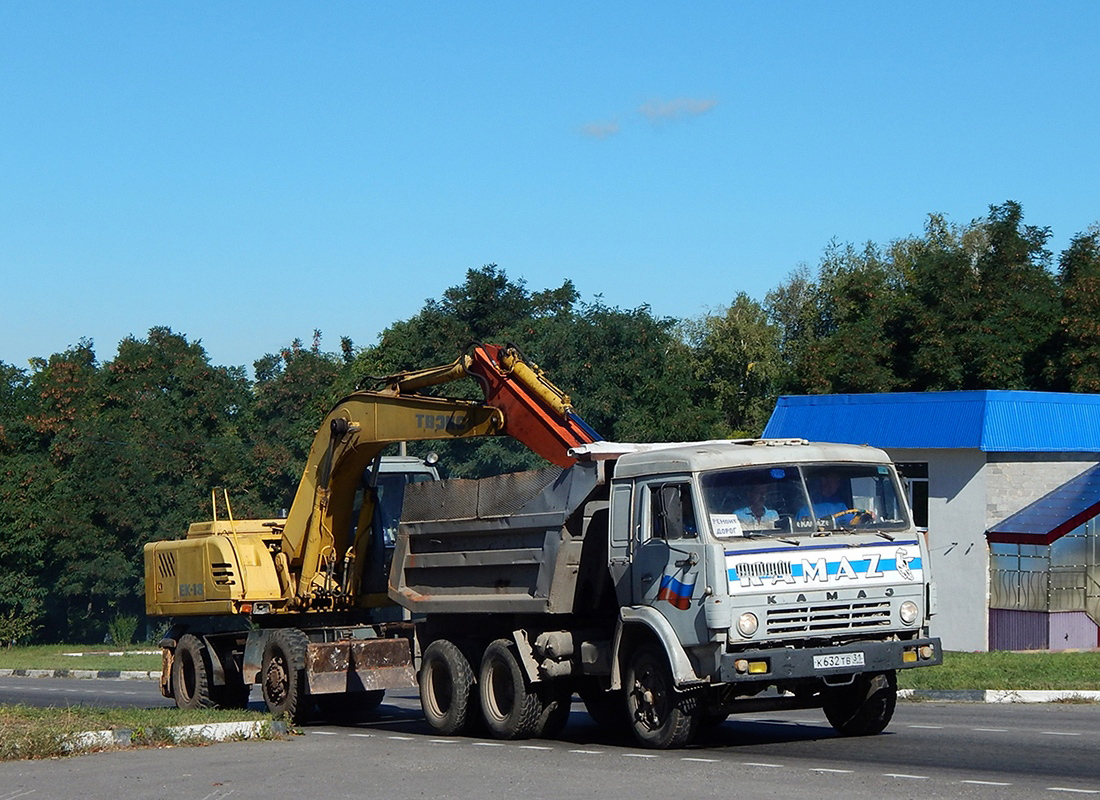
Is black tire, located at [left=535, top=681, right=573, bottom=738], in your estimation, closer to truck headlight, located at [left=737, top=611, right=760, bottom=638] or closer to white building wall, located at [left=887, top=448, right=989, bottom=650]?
truck headlight, located at [left=737, top=611, right=760, bottom=638]

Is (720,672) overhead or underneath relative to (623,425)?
underneath

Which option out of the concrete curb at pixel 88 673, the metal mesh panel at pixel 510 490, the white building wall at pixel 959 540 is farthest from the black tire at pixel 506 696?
the white building wall at pixel 959 540

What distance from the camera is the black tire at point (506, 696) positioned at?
15062 mm

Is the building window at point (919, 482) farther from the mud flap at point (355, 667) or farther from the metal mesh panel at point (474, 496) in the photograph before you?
the metal mesh panel at point (474, 496)

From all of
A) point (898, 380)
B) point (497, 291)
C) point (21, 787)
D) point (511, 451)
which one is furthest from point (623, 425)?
point (21, 787)

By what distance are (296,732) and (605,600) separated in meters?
3.87

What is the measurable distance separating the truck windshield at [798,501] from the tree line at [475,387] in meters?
26.9

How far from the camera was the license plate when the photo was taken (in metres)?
12.7

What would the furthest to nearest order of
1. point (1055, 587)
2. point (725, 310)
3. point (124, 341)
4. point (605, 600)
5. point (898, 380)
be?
point (725, 310) < point (124, 341) < point (898, 380) < point (1055, 587) < point (605, 600)

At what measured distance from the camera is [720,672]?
41.3 feet

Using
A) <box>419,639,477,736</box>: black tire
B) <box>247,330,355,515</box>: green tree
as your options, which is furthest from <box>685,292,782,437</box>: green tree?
<box>419,639,477,736</box>: black tire

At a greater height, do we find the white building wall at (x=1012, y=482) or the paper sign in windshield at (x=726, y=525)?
the white building wall at (x=1012, y=482)

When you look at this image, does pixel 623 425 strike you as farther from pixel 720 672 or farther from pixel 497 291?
pixel 720 672

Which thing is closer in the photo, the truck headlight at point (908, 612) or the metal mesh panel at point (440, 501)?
the truck headlight at point (908, 612)
